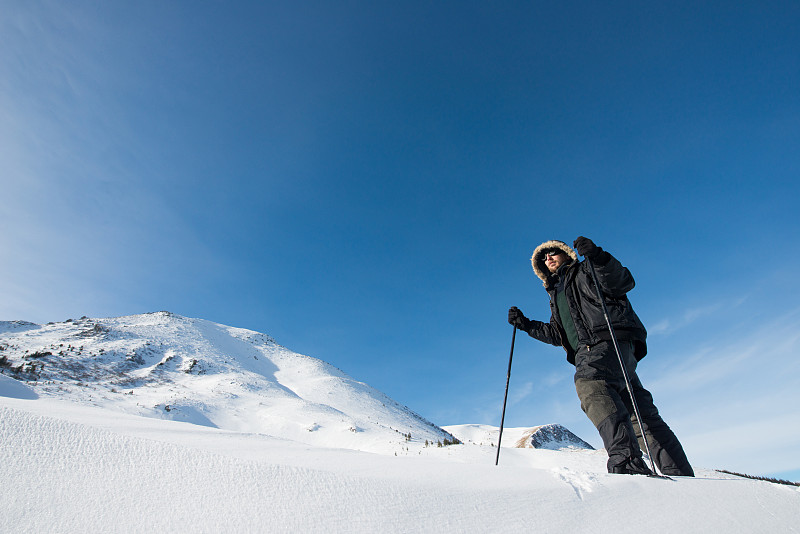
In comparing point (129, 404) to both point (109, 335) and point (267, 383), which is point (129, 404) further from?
point (109, 335)

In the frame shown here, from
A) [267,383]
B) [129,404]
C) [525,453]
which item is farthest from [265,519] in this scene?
[267,383]

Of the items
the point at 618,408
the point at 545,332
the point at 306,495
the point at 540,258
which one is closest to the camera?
the point at 306,495

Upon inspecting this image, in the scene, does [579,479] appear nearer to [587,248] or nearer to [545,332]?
[587,248]

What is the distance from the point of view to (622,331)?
11.7ft

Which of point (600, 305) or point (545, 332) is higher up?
point (545, 332)

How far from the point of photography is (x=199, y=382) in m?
22.2

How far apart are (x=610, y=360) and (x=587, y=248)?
1.01m

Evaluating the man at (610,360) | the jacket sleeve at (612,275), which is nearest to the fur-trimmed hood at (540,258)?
the man at (610,360)

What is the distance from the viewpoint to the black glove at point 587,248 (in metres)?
3.39

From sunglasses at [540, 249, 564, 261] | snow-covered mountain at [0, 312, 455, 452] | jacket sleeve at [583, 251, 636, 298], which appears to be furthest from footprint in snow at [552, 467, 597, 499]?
snow-covered mountain at [0, 312, 455, 452]

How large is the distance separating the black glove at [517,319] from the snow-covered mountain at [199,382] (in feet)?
27.4

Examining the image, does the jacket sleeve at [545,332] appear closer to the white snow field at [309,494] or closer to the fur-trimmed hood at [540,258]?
the fur-trimmed hood at [540,258]

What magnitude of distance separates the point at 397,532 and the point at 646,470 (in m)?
2.10

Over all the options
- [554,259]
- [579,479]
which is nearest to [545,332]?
[554,259]
